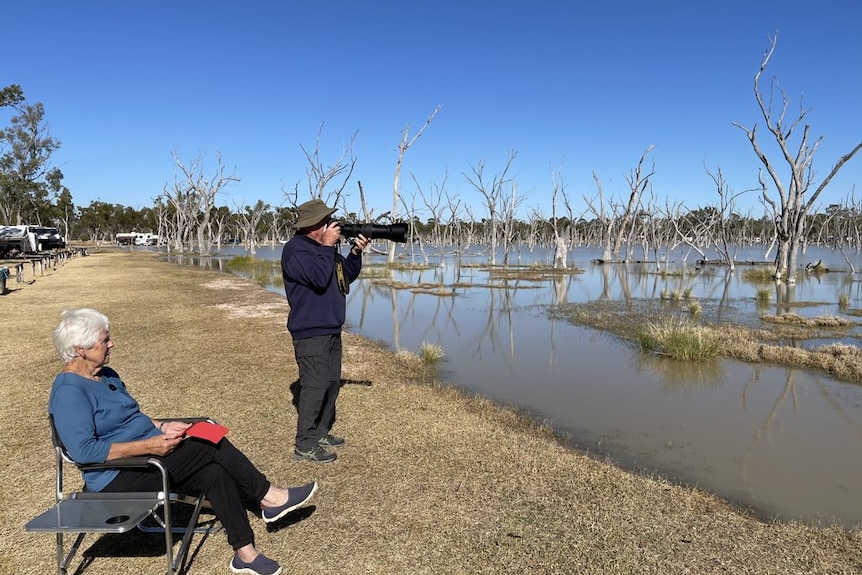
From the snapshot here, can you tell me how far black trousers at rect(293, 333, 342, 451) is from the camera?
4082 millimetres

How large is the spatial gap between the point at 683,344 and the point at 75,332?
8.64 meters

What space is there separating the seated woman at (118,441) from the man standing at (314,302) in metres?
1.19

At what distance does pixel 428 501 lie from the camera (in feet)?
11.9

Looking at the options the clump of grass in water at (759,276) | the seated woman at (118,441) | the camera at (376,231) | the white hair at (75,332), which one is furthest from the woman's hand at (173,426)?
the clump of grass in water at (759,276)

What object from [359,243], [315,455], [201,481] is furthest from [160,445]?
[359,243]

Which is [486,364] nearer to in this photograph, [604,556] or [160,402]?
[160,402]

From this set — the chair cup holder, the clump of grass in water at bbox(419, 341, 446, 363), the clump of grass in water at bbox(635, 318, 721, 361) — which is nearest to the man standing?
the chair cup holder

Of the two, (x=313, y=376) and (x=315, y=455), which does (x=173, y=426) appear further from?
(x=315, y=455)

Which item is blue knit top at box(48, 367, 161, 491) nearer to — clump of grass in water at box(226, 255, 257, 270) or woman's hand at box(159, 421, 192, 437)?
woman's hand at box(159, 421, 192, 437)

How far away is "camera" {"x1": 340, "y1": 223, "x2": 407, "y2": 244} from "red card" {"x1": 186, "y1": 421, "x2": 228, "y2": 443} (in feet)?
5.84

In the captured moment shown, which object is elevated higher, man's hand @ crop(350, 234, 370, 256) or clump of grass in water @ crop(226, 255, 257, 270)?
man's hand @ crop(350, 234, 370, 256)

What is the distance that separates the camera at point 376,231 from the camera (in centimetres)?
405

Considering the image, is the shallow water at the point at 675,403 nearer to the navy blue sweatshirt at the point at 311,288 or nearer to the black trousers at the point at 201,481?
the navy blue sweatshirt at the point at 311,288

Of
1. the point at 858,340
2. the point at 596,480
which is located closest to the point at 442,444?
the point at 596,480
